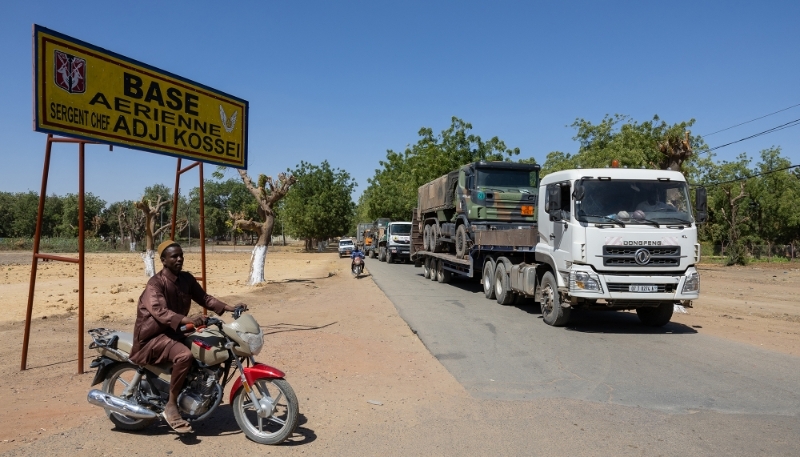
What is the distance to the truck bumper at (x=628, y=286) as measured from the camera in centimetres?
941

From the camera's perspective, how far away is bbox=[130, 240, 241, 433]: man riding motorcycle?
4535 millimetres

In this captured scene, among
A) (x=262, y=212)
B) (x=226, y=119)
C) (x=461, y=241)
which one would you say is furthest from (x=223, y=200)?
(x=226, y=119)

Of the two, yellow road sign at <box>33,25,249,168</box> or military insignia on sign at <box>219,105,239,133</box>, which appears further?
military insignia on sign at <box>219,105,239,133</box>

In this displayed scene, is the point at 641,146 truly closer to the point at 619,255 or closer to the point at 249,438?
the point at 619,255

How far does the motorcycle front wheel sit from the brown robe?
0.71 m

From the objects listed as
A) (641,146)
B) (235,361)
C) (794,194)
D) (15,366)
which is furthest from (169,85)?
(794,194)

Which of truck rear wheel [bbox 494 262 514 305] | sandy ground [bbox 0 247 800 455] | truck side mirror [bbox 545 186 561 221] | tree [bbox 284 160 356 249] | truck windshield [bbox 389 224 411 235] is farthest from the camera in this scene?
tree [bbox 284 160 356 249]

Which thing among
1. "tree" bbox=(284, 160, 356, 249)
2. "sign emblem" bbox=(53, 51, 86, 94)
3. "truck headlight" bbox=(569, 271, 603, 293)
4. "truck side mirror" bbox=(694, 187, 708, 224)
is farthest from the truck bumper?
"tree" bbox=(284, 160, 356, 249)

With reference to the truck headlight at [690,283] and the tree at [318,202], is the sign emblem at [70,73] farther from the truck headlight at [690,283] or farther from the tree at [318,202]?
the tree at [318,202]

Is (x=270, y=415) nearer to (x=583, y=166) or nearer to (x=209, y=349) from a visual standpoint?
(x=209, y=349)

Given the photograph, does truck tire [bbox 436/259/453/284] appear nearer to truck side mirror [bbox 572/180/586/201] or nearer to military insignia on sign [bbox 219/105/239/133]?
truck side mirror [bbox 572/180/586/201]

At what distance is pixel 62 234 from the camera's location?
8506 cm

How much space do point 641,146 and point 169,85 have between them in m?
31.3

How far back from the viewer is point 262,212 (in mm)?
20656
